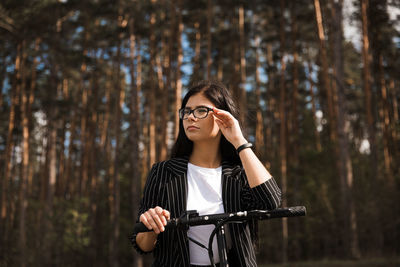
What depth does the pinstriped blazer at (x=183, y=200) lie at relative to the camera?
77.4 inches

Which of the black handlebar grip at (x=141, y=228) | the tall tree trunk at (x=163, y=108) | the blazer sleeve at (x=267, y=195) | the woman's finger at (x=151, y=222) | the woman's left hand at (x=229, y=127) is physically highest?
the tall tree trunk at (x=163, y=108)

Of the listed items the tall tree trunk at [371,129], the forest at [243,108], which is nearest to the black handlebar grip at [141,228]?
the forest at [243,108]

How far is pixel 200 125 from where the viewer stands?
2182 millimetres

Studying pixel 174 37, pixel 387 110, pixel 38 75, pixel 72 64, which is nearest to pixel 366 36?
pixel 387 110

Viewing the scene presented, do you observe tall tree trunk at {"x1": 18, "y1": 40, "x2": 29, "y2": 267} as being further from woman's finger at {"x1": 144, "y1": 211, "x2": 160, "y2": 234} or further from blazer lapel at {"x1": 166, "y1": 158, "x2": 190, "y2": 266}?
woman's finger at {"x1": 144, "y1": 211, "x2": 160, "y2": 234}

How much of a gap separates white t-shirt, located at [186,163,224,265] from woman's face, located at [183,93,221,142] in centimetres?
18

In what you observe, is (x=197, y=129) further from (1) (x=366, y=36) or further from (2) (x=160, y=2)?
(2) (x=160, y=2)

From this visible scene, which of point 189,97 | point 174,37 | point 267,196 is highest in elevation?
point 174,37

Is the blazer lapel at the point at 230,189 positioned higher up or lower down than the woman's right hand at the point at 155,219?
higher up

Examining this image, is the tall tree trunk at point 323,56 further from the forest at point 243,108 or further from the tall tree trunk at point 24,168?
the tall tree trunk at point 24,168

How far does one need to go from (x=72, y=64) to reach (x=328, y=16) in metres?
11.3

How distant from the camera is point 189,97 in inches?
90.1

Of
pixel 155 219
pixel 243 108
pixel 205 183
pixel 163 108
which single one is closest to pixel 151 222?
pixel 155 219

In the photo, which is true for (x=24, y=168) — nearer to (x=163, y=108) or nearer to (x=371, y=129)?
(x=163, y=108)
